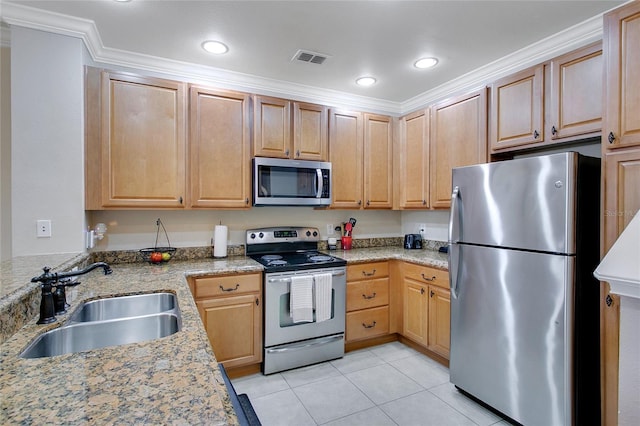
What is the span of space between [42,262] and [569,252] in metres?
2.90

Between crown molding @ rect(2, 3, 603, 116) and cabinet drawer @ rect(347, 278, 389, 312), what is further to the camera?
cabinet drawer @ rect(347, 278, 389, 312)

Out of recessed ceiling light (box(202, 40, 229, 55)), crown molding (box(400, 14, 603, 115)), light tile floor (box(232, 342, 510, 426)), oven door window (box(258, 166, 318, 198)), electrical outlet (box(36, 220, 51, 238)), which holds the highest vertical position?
recessed ceiling light (box(202, 40, 229, 55))

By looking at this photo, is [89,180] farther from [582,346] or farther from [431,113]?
[582,346]

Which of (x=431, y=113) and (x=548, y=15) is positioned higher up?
(x=548, y=15)

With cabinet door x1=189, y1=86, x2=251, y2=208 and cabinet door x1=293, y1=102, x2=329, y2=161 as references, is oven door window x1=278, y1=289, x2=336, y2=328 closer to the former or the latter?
cabinet door x1=189, y1=86, x2=251, y2=208

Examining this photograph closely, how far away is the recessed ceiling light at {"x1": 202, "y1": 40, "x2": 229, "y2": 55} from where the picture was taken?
233cm

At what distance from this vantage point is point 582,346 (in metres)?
1.77

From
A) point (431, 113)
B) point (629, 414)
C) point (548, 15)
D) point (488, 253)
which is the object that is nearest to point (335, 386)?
point (488, 253)

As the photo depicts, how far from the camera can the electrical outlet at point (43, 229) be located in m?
2.06

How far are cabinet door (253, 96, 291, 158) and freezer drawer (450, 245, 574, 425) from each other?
1.71m

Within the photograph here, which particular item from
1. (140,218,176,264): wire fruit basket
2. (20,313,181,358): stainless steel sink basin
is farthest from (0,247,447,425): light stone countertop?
(140,218,176,264): wire fruit basket

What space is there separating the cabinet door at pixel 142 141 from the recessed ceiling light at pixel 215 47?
0.37 m

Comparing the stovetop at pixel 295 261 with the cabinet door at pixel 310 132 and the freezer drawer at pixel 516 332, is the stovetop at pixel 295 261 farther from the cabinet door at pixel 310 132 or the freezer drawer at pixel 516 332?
the freezer drawer at pixel 516 332

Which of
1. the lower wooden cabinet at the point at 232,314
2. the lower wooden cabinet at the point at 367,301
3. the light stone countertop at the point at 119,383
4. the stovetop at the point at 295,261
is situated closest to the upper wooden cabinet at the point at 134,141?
the lower wooden cabinet at the point at 232,314
